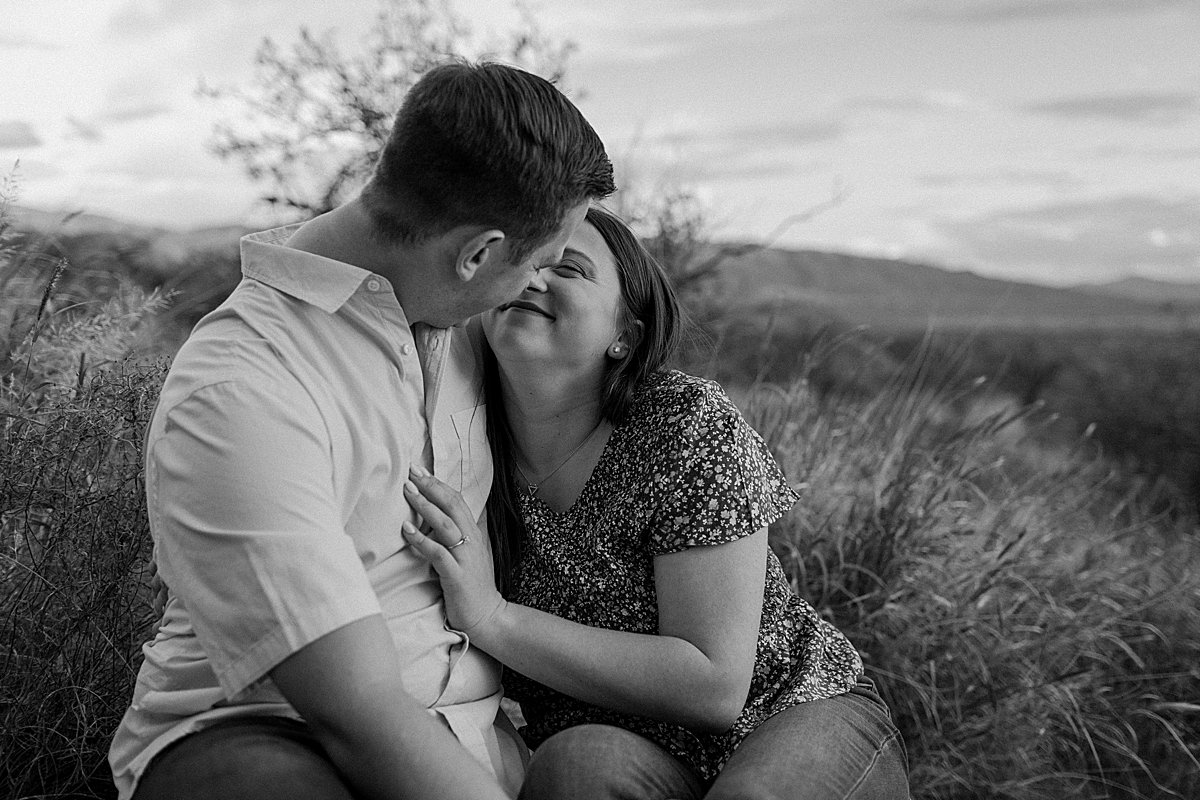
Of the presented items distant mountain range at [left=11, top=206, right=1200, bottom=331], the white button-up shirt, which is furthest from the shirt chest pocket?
distant mountain range at [left=11, top=206, right=1200, bottom=331]

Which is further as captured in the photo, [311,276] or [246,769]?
[311,276]

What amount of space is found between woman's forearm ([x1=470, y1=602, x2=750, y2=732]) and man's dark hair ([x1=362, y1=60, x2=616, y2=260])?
0.70m

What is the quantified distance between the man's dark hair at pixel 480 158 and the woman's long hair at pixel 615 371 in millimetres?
511

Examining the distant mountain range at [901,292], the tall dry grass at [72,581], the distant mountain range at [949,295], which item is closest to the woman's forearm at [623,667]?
the tall dry grass at [72,581]

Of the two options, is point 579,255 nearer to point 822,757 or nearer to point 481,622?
point 481,622

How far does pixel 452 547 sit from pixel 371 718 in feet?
1.53

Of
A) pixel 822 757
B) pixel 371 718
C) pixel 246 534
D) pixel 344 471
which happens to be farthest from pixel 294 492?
pixel 822 757

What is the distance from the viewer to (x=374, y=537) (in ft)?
6.66

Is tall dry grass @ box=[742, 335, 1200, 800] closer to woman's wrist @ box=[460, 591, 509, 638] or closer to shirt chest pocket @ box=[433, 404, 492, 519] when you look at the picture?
shirt chest pocket @ box=[433, 404, 492, 519]

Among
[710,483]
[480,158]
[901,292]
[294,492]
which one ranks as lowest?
[901,292]

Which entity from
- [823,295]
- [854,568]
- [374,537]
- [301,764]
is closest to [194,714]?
[301,764]

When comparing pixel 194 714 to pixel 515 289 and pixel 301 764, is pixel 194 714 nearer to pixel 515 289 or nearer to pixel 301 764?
pixel 301 764

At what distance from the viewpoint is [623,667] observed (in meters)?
2.22

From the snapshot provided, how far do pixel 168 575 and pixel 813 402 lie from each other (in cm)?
333
